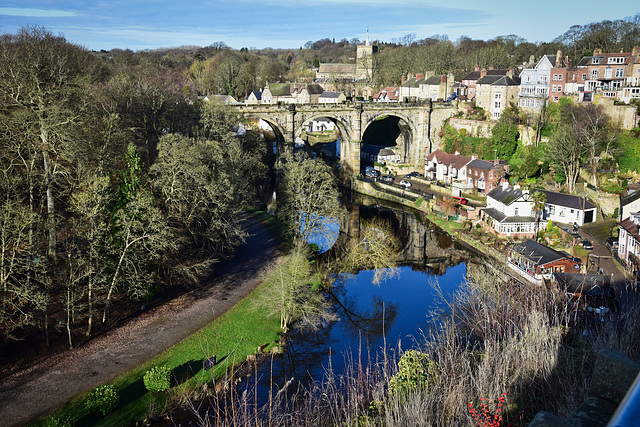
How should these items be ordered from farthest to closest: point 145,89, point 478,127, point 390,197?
point 478,127
point 390,197
point 145,89

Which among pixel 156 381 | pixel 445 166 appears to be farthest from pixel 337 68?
pixel 156 381

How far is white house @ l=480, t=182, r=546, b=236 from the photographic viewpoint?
131 ft

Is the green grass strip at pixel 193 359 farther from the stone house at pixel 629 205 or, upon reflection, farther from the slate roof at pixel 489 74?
the slate roof at pixel 489 74

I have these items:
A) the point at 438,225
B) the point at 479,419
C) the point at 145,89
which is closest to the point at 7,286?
the point at 479,419

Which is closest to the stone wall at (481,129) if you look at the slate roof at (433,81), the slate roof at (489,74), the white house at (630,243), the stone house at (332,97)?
the slate roof at (489,74)

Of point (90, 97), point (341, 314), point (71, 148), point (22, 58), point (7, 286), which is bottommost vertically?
point (341, 314)

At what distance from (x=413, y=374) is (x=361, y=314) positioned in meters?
13.4

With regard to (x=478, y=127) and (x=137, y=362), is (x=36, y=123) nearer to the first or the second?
(x=137, y=362)

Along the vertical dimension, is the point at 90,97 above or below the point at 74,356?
above

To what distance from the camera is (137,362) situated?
73.2ft

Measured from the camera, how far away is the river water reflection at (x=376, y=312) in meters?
22.9

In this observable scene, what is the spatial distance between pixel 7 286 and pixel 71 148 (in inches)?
300

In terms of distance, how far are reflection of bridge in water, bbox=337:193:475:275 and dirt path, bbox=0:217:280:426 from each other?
41.6 ft

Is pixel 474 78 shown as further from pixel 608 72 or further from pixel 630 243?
pixel 630 243
